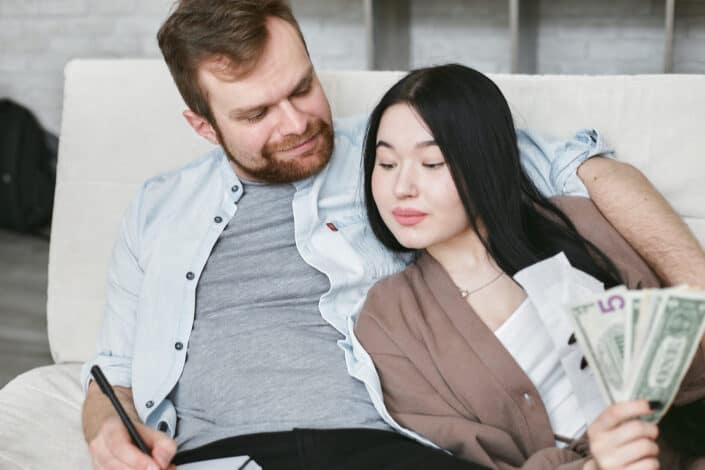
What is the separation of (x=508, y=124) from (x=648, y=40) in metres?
2.37

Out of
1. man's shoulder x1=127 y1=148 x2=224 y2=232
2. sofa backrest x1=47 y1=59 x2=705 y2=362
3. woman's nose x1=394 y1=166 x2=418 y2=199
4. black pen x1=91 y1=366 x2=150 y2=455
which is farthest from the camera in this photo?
sofa backrest x1=47 y1=59 x2=705 y2=362

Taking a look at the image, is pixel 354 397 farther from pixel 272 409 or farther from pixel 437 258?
pixel 437 258

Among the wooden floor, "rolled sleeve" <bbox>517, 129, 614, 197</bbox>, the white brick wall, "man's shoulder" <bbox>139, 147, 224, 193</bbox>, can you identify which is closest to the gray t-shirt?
"man's shoulder" <bbox>139, 147, 224, 193</bbox>

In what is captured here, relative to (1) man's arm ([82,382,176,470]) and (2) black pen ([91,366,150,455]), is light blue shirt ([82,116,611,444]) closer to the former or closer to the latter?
(1) man's arm ([82,382,176,470])

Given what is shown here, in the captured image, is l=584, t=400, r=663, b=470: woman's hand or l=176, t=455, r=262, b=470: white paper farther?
l=176, t=455, r=262, b=470: white paper

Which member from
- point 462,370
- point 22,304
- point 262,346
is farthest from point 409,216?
point 22,304

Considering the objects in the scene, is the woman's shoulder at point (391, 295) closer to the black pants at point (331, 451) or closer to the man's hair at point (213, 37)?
the black pants at point (331, 451)

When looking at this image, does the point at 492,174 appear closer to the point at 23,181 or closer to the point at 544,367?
the point at 544,367

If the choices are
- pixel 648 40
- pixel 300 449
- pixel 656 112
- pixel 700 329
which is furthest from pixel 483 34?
pixel 700 329

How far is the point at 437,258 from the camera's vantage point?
5.22 feet

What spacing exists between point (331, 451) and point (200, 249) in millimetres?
496

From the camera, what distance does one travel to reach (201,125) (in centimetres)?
183

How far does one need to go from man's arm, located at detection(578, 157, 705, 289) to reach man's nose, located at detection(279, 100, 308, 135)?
49cm

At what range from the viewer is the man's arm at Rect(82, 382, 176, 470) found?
144 centimetres
